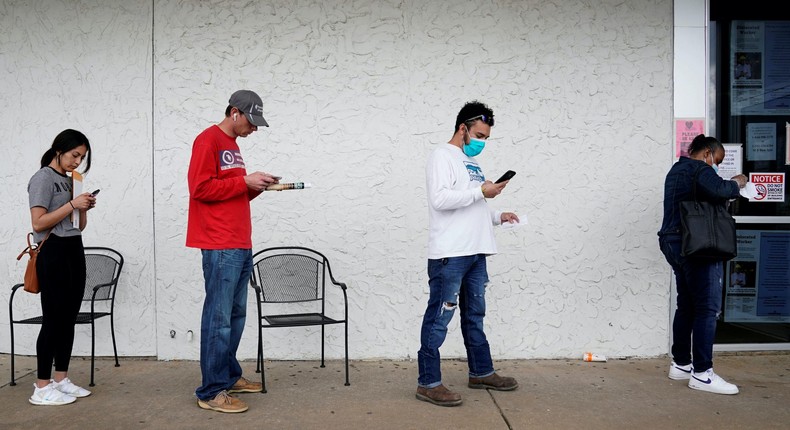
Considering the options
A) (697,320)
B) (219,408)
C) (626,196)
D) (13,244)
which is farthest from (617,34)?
(13,244)

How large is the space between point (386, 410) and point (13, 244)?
3252mm

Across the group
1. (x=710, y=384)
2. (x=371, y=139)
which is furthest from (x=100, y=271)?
(x=710, y=384)

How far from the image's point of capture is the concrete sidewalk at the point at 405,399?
375cm

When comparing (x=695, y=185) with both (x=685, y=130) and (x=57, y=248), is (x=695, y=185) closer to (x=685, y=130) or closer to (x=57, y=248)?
(x=685, y=130)

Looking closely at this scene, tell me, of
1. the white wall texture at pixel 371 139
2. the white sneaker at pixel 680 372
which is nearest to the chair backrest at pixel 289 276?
the white wall texture at pixel 371 139

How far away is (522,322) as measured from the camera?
5145 mm

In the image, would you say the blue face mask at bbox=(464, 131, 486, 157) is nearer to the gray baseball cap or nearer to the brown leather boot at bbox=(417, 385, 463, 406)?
the gray baseball cap

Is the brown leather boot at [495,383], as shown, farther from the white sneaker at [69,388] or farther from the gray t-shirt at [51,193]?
the gray t-shirt at [51,193]

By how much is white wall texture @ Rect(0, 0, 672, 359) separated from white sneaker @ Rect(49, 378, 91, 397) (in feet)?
3.05

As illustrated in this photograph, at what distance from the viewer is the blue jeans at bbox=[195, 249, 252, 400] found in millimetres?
3842

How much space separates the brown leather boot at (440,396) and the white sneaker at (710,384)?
159 cm

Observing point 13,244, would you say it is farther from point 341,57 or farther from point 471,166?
point 471,166

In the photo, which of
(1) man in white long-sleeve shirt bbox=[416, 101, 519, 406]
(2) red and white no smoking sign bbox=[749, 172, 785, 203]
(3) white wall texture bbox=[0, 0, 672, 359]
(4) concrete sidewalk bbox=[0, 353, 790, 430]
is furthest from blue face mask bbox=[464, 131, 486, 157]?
(2) red and white no smoking sign bbox=[749, 172, 785, 203]

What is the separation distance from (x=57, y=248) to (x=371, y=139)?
2.26 m
